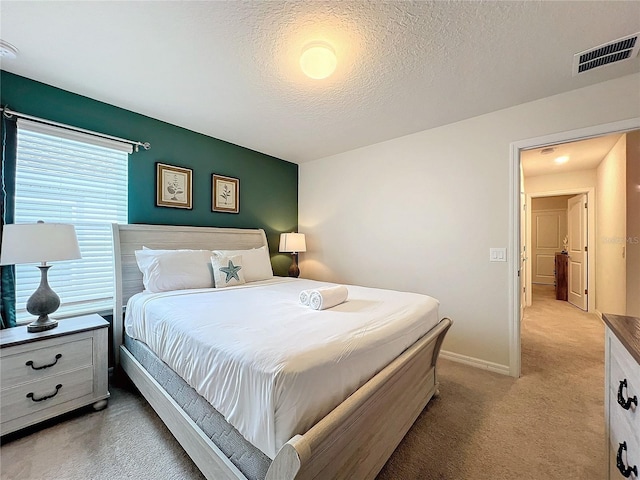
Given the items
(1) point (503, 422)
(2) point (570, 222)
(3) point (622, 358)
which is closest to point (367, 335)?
(3) point (622, 358)

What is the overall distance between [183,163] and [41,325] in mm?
1930

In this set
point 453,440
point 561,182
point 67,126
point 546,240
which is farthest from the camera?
point 546,240

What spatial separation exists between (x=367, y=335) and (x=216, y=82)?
2.22 metres

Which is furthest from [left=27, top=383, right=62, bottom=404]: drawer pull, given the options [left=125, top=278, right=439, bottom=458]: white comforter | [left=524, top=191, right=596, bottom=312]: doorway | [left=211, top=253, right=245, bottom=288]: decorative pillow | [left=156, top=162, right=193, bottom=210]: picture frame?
[left=524, top=191, right=596, bottom=312]: doorway

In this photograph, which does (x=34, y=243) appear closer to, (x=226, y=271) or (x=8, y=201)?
(x=8, y=201)

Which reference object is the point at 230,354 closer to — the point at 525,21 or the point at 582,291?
the point at 525,21

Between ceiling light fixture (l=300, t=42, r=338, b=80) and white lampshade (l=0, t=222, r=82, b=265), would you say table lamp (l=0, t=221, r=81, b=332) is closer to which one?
white lampshade (l=0, t=222, r=82, b=265)

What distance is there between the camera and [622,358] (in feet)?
3.16

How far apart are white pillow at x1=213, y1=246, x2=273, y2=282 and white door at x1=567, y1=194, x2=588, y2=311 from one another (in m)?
5.55

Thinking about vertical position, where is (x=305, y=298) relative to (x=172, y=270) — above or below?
below

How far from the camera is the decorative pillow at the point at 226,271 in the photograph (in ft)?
8.48

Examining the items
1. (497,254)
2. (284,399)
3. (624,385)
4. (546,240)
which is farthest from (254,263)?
(546,240)

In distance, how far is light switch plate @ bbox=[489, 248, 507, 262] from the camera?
8.23 feet

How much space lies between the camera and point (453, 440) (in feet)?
5.32
